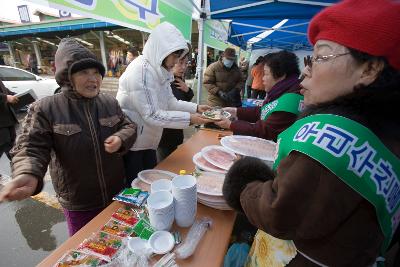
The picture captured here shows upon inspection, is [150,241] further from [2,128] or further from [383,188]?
[2,128]

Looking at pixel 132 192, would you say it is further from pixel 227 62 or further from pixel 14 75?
pixel 14 75

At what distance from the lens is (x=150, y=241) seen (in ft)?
3.31

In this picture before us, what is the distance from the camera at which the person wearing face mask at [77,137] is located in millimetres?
1340

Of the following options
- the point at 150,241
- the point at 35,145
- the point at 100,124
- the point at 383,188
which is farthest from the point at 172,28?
the point at 383,188

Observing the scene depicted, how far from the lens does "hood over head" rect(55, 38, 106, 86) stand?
53.6 inches

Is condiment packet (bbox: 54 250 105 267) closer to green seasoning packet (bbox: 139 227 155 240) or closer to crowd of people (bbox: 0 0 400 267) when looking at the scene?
green seasoning packet (bbox: 139 227 155 240)

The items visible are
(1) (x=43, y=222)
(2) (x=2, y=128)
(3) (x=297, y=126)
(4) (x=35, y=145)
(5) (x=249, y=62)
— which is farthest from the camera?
(5) (x=249, y=62)

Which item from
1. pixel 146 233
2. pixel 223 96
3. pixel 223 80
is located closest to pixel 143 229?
pixel 146 233

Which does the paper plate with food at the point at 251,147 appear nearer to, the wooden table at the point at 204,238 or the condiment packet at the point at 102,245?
the wooden table at the point at 204,238

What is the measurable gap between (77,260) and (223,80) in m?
4.60

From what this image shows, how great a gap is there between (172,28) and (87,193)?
4.70 feet

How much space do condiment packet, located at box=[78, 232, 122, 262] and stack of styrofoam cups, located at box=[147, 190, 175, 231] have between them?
0.18m

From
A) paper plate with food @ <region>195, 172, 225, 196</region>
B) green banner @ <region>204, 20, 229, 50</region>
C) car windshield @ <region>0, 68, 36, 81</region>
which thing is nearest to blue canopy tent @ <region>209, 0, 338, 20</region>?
green banner @ <region>204, 20, 229, 50</region>

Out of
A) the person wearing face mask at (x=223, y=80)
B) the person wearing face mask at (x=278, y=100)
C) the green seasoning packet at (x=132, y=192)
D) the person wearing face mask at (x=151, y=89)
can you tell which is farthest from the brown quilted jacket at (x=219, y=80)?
the green seasoning packet at (x=132, y=192)
